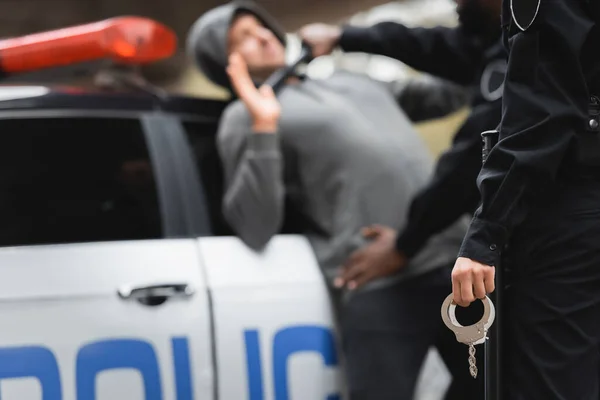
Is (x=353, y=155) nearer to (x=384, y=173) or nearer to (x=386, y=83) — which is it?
(x=384, y=173)

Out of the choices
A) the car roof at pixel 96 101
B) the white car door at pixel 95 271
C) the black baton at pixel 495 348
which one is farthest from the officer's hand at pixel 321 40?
the black baton at pixel 495 348

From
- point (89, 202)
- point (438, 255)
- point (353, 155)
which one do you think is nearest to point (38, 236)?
point (89, 202)

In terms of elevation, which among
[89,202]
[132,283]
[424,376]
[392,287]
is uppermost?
[89,202]

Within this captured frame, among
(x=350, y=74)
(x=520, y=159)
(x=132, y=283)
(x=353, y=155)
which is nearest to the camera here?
(x=520, y=159)

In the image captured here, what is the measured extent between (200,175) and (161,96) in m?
0.31

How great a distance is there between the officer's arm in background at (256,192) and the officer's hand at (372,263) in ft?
0.79

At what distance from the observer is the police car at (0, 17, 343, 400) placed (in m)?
2.12

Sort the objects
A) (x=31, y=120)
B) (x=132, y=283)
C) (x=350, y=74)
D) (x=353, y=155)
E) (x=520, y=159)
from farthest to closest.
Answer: (x=350, y=74) < (x=353, y=155) < (x=31, y=120) < (x=132, y=283) < (x=520, y=159)

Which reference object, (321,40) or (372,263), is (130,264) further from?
(321,40)

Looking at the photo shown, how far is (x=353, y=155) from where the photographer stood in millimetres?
2527

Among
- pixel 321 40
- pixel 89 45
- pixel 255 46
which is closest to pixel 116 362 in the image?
pixel 89 45

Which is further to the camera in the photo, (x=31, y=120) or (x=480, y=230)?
(x=31, y=120)

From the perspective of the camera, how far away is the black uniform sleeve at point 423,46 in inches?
104

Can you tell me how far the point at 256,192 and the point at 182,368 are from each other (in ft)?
1.73
